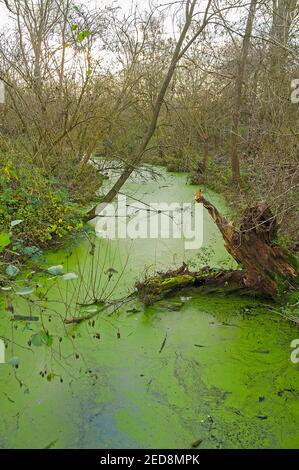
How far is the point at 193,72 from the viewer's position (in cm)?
829

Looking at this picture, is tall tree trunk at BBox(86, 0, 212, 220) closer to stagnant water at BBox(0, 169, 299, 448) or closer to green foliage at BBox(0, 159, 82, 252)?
green foliage at BBox(0, 159, 82, 252)

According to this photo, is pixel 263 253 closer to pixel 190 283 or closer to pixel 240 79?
pixel 190 283

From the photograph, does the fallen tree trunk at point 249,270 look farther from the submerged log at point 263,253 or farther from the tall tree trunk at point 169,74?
the tall tree trunk at point 169,74

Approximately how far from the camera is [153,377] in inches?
97.1

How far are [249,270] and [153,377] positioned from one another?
142 centimetres

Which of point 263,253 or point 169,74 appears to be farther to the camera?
point 169,74

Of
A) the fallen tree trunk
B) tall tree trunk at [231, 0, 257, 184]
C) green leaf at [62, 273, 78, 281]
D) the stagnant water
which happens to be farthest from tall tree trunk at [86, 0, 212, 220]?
green leaf at [62, 273, 78, 281]

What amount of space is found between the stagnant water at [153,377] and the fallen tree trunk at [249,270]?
124 mm

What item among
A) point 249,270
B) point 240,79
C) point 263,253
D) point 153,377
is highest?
point 240,79

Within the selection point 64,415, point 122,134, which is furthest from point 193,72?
point 64,415

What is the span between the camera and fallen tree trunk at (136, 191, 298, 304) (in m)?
3.18

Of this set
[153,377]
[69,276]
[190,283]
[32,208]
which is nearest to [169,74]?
[32,208]

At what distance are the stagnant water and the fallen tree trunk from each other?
0.12 metres

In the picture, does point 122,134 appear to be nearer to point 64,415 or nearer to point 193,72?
point 193,72
